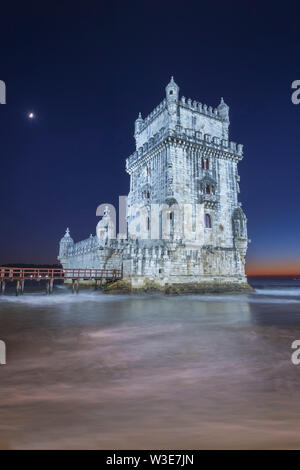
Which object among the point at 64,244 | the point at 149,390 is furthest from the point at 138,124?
the point at 149,390

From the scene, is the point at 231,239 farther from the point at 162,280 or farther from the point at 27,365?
the point at 27,365

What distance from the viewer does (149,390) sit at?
4.55 metres

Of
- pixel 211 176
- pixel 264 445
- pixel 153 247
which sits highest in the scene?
pixel 211 176

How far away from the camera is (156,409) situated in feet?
12.6

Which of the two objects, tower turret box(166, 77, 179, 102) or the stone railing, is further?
the stone railing

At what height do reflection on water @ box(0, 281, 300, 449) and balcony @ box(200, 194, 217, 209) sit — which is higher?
balcony @ box(200, 194, 217, 209)

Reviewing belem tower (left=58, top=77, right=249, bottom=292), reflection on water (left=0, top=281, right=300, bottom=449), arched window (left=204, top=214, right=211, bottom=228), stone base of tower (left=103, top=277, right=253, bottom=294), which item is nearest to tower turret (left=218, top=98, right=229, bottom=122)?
belem tower (left=58, top=77, right=249, bottom=292)

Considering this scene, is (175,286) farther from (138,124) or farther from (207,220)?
(138,124)

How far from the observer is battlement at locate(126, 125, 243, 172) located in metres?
25.8

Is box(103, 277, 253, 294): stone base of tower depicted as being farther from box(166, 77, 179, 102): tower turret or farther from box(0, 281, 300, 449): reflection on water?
box(166, 77, 179, 102): tower turret

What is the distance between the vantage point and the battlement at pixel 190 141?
25.8 meters
